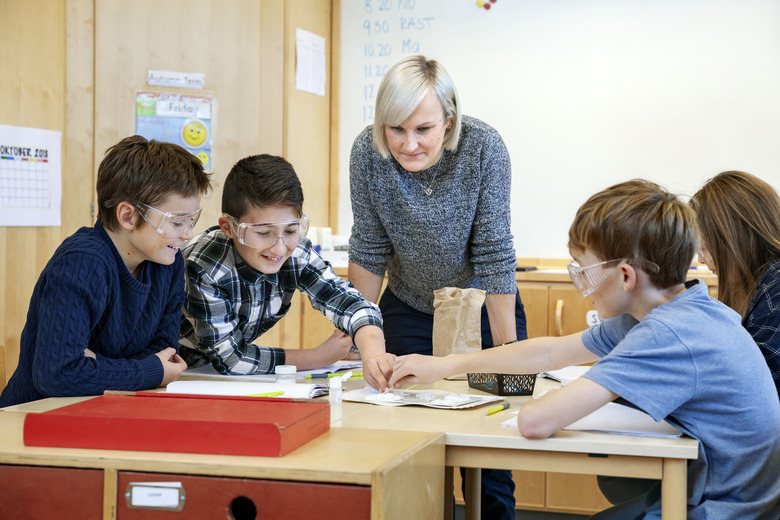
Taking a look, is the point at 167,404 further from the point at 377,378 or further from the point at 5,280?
the point at 5,280

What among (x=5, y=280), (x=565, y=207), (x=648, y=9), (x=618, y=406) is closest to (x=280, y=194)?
(x=618, y=406)

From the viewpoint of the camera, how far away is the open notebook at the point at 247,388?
1.54 m

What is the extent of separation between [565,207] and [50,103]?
2.08m

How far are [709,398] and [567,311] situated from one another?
1786 mm

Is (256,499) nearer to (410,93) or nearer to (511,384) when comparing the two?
(511,384)

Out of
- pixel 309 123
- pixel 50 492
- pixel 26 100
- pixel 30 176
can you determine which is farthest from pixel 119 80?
pixel 50 492

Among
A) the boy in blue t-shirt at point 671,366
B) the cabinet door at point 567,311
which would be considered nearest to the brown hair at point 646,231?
the boy in blue t-shirt at point 671,366

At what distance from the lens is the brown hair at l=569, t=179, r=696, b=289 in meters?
1.36

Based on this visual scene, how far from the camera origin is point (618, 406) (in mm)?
1458

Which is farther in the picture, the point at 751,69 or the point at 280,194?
the point at 751,69

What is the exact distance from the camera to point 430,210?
205 centimetres

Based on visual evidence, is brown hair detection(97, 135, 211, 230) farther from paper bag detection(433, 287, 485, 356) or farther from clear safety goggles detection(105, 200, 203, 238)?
paper bag detection(433, 287, 485, 356)

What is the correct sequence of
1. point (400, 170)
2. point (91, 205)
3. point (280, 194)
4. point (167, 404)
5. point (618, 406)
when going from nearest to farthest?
point (167, 404), point (618, 406), point (280, 194), point (400, 170), point (91, 205)

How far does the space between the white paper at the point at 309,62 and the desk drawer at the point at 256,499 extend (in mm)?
2702
